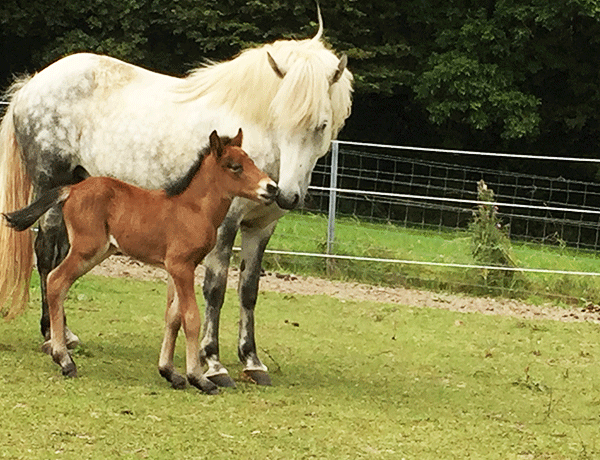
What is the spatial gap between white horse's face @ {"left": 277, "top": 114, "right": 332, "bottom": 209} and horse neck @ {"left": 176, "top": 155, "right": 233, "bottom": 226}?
0.97 feet

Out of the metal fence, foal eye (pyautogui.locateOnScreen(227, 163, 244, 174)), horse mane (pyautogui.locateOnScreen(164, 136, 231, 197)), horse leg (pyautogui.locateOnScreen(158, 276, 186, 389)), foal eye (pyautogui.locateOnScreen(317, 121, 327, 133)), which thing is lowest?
the metal fence

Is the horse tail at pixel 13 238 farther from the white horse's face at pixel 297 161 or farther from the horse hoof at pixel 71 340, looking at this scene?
the white horse's face at pixel 297 161

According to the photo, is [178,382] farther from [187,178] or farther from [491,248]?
[491,248]

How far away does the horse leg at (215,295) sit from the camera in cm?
589

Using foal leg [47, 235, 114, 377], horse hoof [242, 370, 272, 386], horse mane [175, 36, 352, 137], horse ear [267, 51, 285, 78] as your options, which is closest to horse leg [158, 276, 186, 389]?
foal leg [47, 235, 114, 377]

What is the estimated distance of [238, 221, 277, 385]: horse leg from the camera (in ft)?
20.6

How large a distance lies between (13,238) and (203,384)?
179cm

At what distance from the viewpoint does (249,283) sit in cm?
643

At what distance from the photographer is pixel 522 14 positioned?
20.5m

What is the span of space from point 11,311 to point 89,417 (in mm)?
1998

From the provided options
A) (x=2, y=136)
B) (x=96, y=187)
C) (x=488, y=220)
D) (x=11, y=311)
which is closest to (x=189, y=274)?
(x=96, y=187)

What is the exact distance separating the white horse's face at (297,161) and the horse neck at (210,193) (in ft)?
0.97

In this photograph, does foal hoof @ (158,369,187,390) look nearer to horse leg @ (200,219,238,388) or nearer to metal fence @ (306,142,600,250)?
horse leg @ (200,219,238,388)

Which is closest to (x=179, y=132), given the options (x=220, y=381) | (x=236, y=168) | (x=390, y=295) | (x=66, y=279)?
(x=236, y=168)
